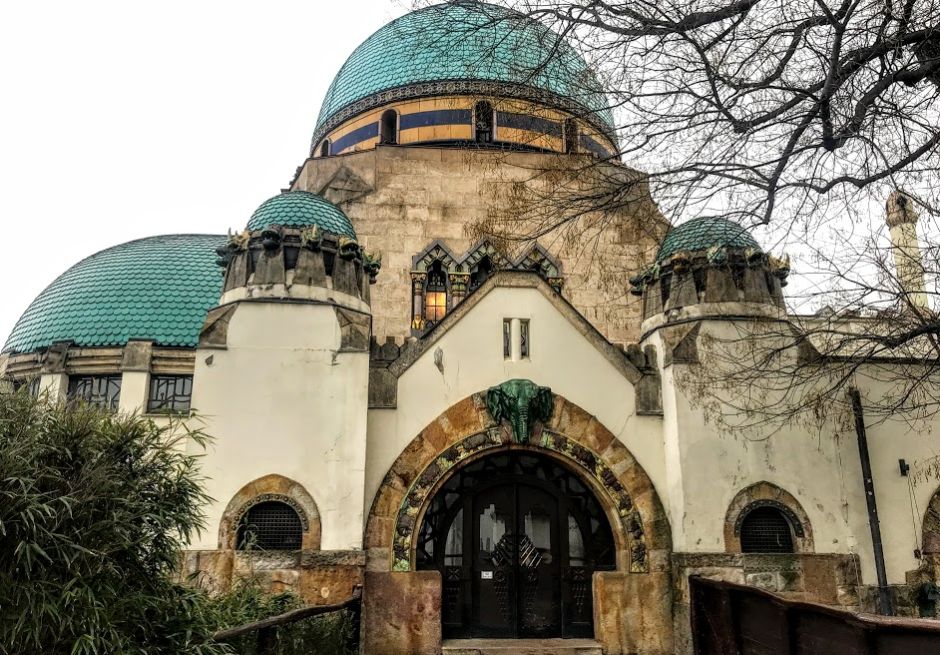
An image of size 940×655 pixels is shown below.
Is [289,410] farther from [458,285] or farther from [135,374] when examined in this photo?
[135,374]

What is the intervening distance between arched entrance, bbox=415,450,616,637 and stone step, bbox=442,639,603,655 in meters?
0.27

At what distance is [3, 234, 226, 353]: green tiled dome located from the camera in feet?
61.7

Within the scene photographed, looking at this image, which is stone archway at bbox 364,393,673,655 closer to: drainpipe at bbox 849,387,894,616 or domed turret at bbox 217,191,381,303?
domed turret at bbox 217,191,381,303

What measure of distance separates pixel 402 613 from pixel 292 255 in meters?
5.83

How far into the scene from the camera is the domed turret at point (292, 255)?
12469 millimetres

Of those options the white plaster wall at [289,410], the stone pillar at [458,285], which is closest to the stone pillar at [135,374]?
the white plaster wall at [289,410]

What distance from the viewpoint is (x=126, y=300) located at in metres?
19.5

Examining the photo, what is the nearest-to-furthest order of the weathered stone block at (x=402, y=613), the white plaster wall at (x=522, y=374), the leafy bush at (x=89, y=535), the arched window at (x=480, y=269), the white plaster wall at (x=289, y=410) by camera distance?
the leafy bush at (x=89, y=535)
the weathered stone block at (x=402, y=613)
the white plaster wall at (x=289, y=410)
the white plaster wall at (x=522, y=374)
the arched window at (x=480, y=269)

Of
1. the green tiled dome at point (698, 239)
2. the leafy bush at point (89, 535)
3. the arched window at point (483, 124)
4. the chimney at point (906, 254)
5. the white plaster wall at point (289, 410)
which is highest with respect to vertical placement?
the arched window at point (483, 124)

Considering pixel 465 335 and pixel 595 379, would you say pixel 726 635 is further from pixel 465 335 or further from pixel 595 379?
pixel 465 335

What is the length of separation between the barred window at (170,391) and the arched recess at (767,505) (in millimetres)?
12298

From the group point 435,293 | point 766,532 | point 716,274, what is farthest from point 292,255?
point 766,532

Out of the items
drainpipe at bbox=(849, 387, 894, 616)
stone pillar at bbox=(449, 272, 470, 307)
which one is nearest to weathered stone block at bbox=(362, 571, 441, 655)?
drainpipe at bbox=(849, 387, 894, 616)

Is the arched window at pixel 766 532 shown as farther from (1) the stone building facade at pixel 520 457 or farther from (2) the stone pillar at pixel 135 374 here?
(2) the stone pillar at pixel 135 374
